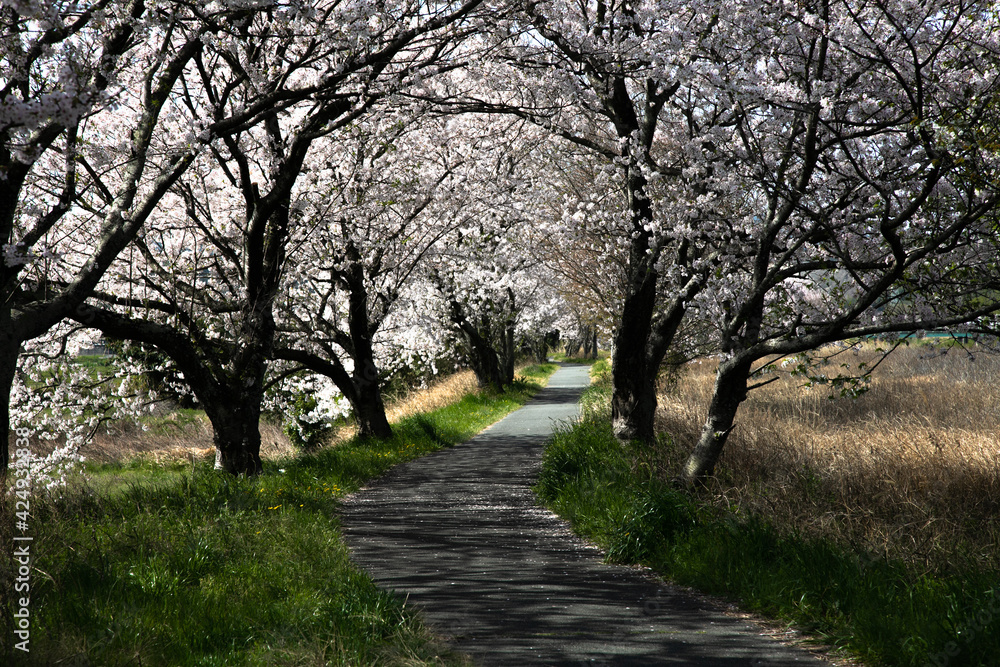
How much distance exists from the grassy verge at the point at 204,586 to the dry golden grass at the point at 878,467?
394cm

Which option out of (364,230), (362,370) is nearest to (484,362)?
(362,370)

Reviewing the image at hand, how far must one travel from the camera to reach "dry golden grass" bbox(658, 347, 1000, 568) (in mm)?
6332

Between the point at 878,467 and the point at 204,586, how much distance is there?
24.1ft

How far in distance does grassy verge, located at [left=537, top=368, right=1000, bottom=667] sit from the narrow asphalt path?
1.03ft

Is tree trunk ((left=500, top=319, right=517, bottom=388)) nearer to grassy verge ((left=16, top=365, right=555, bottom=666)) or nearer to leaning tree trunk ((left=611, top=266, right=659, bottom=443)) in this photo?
leaning tree trunk ((left=611, top=266, right=659, bottom=443))

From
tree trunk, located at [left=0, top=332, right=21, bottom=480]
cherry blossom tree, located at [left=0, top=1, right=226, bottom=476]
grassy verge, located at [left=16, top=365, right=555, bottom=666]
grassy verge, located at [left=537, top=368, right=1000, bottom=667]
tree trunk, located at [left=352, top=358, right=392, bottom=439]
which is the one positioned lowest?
grassy verge, located at [left=537, top=368, right=1000, bottom=667]

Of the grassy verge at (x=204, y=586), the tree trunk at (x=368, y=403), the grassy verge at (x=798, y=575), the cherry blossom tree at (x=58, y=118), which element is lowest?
the grassy verge at (x=798, y=575)

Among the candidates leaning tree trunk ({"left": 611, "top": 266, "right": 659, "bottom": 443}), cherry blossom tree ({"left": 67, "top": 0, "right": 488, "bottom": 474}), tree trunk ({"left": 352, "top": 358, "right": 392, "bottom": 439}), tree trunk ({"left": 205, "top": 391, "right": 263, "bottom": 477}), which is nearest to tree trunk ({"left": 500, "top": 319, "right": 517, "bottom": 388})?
tree trunk ({"left": 352, "top": 358, "right": 392, "bottom": 439})

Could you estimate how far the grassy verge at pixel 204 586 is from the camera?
431cm

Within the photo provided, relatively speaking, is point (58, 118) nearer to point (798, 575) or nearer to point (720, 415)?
point (798, 575)

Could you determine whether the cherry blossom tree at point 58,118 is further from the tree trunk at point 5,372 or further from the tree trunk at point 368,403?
the tree trunk at point 368,403

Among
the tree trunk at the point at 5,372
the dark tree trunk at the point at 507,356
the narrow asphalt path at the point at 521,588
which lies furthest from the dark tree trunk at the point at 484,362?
the tree trunk at the point at 5,372

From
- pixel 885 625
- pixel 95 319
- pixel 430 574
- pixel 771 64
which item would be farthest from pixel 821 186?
pixel 95 319

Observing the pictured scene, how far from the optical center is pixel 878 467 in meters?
8.41
